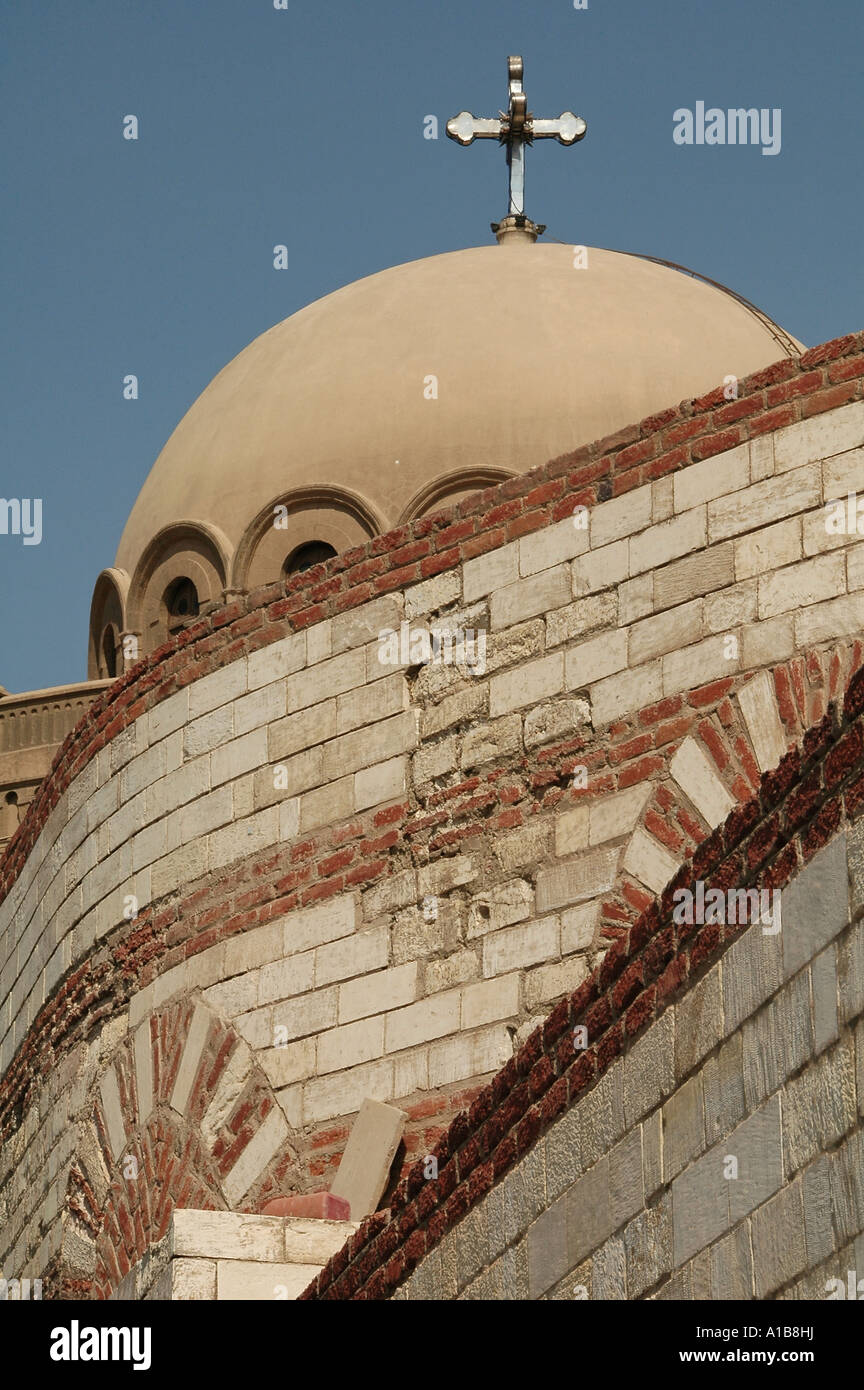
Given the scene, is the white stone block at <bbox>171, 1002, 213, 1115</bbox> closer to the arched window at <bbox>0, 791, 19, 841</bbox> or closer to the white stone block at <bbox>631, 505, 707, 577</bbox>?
the white stone block at <bbox>631, 505, 707, 577</bbox>

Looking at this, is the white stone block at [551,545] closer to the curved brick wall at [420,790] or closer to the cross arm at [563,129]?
the curved brick wall at [420,790]

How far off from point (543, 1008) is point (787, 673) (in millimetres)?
1535

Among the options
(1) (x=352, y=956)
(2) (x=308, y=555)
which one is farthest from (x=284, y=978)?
(2) (x=308, y=555)

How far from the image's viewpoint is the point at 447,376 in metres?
16.3

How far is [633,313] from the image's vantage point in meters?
16.9

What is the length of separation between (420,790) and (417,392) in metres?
7.06

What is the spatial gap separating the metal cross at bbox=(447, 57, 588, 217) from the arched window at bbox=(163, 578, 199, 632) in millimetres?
4039

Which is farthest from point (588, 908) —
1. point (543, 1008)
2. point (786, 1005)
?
point (786, 1005)

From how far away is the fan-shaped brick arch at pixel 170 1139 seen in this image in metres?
9.80
